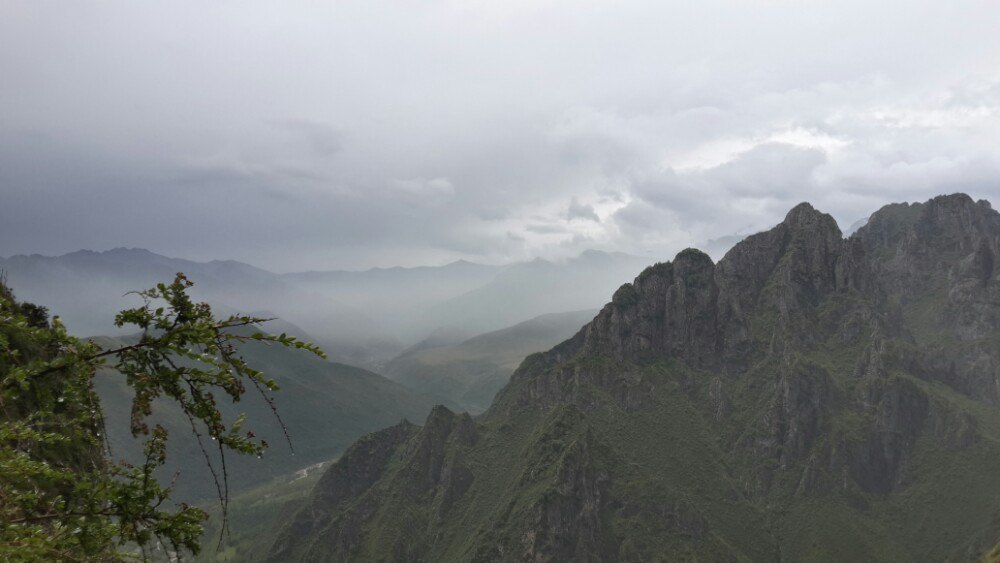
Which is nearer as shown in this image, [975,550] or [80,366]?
[80,366]

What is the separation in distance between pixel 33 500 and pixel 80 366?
3653 mm

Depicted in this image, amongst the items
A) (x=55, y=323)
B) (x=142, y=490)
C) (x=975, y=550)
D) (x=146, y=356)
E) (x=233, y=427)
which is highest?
(x=55, y=323)

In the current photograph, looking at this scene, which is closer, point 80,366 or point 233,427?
point 80,366

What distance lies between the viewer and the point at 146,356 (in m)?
12.0

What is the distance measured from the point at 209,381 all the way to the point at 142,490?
3.57 meters

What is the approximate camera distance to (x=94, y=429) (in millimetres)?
12703

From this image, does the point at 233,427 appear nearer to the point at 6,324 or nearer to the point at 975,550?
the point at 6,324

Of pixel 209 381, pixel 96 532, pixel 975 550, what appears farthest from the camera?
pixel 975 550

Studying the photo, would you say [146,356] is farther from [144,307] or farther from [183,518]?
[183,518]

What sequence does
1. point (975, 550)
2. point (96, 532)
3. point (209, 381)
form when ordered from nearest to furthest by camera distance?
1. point (209, 381)
2. point (96, 532)
3. point (975, 550)

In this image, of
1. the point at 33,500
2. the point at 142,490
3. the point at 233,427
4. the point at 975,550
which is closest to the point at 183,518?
the point at 142,490

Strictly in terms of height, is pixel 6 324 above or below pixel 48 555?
above

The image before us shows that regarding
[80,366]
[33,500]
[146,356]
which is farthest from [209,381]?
[33,500]

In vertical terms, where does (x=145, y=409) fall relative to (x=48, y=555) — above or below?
above
